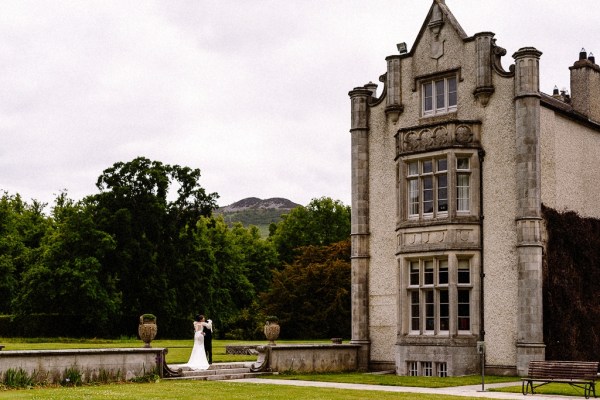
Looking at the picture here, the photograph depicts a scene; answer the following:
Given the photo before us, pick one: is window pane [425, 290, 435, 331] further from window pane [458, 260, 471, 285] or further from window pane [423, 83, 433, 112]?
window pane [423, 83, 433, 112]

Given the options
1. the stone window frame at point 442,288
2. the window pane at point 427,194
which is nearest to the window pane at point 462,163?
the window pane at point 427,194

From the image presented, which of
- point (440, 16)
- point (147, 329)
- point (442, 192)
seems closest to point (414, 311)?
point (442, 192)

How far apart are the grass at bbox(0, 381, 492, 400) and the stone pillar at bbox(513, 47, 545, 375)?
7729mm

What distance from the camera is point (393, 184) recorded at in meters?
31.5

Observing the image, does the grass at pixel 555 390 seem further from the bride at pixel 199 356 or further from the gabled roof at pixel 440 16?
the gabled roof at pixel 440 16

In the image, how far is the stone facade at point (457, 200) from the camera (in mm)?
28109

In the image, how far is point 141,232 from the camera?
62594 mm

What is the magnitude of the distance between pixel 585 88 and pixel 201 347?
1760cm

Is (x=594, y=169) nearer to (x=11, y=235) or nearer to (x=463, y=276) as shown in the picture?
(x=463, y=276)

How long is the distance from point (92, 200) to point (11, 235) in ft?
41.6

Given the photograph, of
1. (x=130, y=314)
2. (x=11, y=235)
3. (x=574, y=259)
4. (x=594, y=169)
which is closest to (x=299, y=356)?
(x=574, y=259)

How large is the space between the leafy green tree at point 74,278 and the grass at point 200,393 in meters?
34.9

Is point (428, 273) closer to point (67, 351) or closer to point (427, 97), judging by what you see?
point (427, 97)

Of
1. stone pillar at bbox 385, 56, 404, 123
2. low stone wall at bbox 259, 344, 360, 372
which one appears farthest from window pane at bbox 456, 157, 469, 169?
low stone wall at bbox 259, 344, 360, 372
